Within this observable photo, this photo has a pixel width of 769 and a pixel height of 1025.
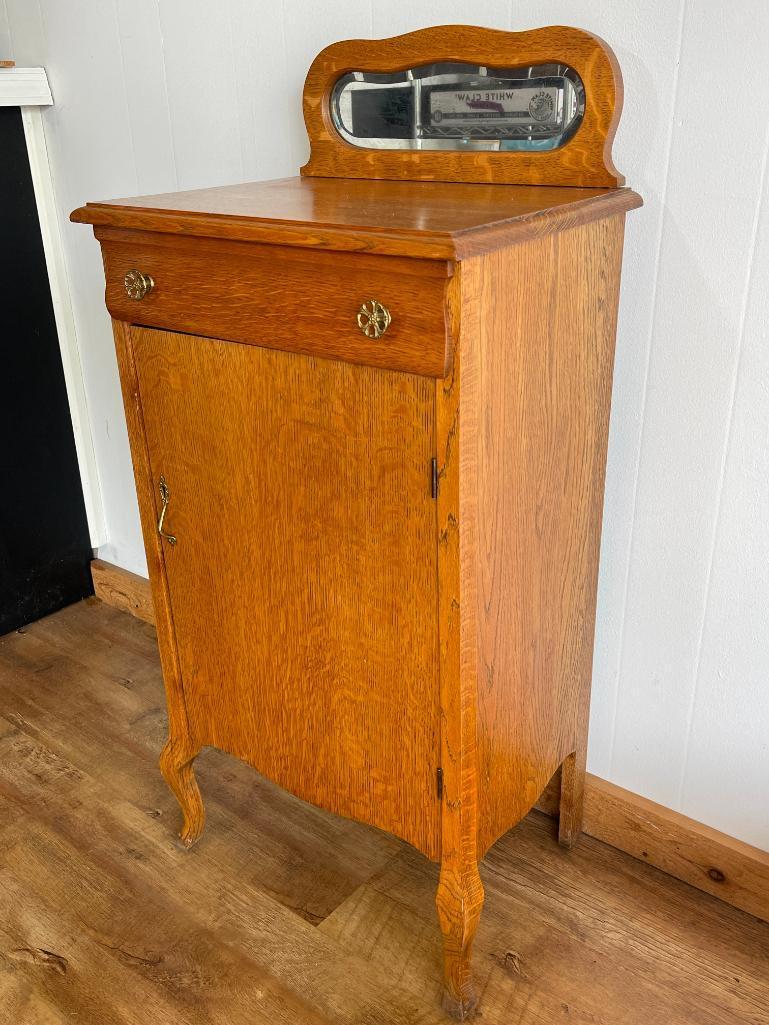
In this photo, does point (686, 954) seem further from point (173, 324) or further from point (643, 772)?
point (173, 324)

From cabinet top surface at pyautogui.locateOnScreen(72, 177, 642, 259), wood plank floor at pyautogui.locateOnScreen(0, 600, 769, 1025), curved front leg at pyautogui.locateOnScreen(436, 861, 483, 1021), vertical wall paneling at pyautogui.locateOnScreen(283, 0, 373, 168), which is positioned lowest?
wood plank floor at pyautogui.locateOnScreen(0, 600, 769, 1025)

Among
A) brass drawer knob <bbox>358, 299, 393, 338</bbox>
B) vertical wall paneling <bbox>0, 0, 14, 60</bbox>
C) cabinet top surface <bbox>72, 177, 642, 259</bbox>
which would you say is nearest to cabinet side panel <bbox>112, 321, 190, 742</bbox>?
cabinet top surface <bbox>72, 177, 642, 259</bbox>

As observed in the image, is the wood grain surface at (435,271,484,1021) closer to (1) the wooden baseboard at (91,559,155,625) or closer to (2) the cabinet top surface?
(2) the cabinet top surface

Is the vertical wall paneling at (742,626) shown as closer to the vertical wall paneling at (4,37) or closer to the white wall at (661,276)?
the white wall at (661,276)

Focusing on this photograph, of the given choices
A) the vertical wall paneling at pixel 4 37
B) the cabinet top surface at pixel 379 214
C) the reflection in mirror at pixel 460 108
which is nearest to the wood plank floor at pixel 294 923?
the cabinet top surface at pixel 379 214

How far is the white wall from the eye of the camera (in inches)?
49.7

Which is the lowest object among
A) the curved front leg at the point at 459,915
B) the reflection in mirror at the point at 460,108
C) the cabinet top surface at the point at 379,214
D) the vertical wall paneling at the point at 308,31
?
the curved front leg at the point at 459,915

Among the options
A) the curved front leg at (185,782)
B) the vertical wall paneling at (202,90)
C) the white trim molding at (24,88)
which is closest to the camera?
the curved front leg at (185,782)

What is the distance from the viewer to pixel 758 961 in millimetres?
1466

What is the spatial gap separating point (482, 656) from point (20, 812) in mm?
1099

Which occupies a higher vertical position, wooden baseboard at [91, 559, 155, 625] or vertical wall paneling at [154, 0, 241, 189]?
vertical wall paneling at [154, 0, 241, 189]

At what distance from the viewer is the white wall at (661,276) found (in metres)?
1.26

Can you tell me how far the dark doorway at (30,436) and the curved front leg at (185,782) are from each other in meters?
0.95

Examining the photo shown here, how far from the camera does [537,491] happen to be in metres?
1.25
